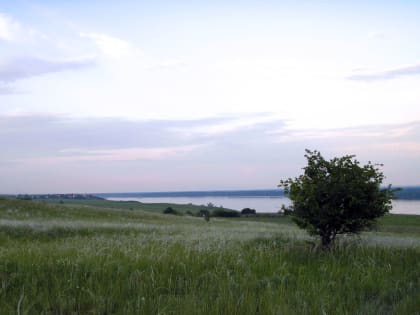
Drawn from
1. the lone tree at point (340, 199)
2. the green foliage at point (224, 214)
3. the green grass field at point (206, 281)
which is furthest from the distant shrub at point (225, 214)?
the green grass field at point (206, 281)

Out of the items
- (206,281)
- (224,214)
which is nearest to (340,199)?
(206,281)

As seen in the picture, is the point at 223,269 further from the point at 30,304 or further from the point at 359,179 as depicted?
the point at 359,179

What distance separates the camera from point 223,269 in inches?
270

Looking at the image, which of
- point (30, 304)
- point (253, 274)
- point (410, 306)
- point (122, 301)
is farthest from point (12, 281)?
point (410, 306)

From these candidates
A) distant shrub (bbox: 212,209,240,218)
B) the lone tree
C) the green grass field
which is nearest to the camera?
the green grass field

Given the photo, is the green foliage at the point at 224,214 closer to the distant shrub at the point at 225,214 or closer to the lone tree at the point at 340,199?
the distant shrub at the point at 225,214

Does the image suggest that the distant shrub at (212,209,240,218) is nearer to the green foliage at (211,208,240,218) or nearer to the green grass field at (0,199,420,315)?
the green foliage at (211,208,240,218)

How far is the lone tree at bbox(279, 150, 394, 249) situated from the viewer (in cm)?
991

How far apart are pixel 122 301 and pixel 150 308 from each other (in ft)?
1.56

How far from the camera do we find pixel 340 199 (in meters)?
9.99

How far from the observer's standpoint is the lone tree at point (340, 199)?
991 cm

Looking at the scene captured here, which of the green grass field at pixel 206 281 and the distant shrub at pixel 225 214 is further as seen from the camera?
the distant shrub at pixel 225 214

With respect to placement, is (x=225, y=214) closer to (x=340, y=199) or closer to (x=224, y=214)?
(x=224, y=214)

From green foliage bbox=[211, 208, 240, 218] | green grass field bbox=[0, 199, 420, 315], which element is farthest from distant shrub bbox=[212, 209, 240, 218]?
green grass field bbox=[0, 199, 420, 315]
